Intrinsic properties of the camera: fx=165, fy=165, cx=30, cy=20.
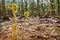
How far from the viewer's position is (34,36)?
13.6 ft

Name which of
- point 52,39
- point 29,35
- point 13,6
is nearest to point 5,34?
point 29,35

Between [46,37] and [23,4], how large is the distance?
9567 millimetres

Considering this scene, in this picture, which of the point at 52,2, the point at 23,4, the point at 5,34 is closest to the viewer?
the point at 5,34

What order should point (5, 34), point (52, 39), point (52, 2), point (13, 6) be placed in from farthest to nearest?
point (52, 2) → point (5, 34) → point (52, 39) → point (13, 6)

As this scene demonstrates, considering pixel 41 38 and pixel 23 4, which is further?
pixel 23 4

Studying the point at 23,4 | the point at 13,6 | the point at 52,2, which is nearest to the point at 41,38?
the point at 13,6

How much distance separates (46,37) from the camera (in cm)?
409

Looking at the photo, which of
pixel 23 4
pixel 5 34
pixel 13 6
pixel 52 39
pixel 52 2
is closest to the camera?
pixel 13 6

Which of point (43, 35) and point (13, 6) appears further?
point (43, 35)

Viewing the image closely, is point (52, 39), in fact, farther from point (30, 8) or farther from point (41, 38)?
point (30, 8)

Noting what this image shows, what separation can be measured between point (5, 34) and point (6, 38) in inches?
12.8

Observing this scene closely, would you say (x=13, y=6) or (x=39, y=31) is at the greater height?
(x=13, y=6)

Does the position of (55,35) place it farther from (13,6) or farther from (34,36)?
(13,6)

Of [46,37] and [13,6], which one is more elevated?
[13,6]
